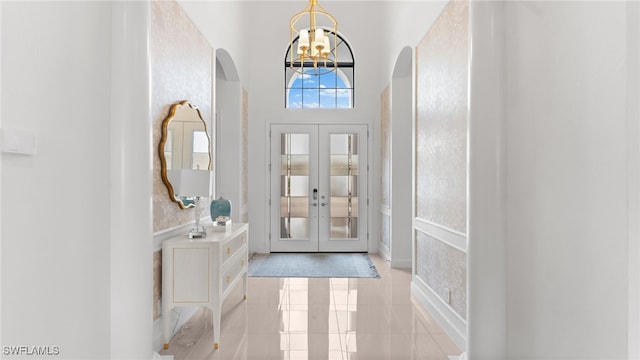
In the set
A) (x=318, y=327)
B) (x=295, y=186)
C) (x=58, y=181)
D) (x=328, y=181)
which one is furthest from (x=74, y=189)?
(x=328, y=181)

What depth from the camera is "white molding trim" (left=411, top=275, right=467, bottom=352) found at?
3.03 metres

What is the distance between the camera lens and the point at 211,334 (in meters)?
3.26

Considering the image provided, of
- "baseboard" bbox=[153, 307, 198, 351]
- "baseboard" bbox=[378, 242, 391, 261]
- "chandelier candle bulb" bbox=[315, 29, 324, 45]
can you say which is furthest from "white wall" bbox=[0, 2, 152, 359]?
"baseboard" bbox=[378, 242, 391, 261]

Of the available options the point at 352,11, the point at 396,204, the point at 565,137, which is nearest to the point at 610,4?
the point at 565,137

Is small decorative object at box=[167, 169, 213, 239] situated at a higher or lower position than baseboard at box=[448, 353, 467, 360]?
higher

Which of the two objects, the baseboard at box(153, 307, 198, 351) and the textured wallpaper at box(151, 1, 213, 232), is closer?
the baseboard at box(153, 307, 198, 351)

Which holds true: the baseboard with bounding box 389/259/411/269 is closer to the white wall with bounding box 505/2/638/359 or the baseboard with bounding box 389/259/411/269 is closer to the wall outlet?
the wall outlet

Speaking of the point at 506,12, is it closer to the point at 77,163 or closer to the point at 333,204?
the point at 77,163

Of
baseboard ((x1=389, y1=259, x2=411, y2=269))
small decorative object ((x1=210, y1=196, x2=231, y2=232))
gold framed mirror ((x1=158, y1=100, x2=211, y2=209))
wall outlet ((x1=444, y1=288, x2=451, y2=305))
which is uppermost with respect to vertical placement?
gold framed mirror ((x1=158, y1=100, x2=211, y2=209))

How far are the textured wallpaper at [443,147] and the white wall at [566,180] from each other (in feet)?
2.03

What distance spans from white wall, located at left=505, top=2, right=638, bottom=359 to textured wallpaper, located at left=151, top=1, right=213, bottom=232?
2.42 m

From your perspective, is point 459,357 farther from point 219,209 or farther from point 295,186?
point 295,186

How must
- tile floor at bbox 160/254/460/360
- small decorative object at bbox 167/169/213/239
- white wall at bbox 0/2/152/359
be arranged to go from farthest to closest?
small decorative object at bbox 167/169/213/239
tile floor at bbox 160/254/460/360
white wall at bbox 0/2/152/359

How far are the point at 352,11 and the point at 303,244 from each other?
3959 mm
